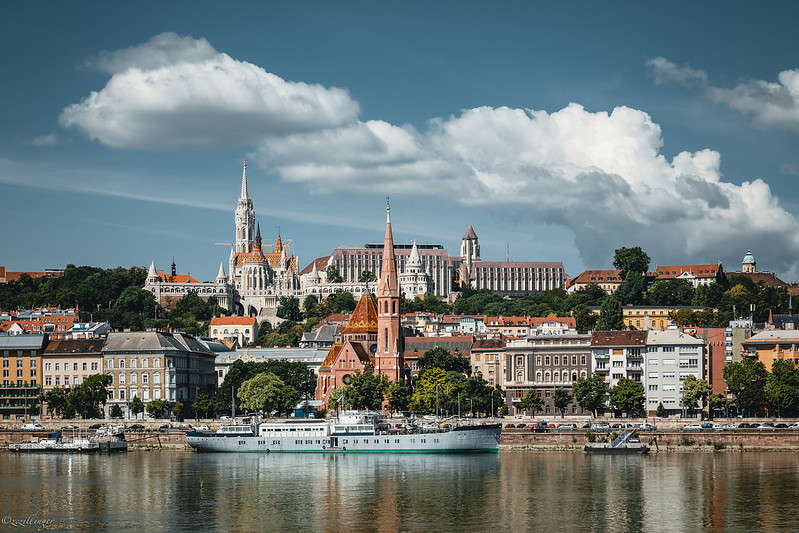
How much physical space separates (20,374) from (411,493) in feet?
226

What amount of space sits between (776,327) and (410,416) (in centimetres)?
4042

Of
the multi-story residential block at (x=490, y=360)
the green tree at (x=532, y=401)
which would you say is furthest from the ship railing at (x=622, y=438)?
the multi-story residential block at (x=490, y=360)

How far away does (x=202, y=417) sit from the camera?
402ft

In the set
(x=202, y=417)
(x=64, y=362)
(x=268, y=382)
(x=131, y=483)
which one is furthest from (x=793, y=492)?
(x=64, y=362)

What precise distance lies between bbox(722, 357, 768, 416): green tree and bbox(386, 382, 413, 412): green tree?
2788cm

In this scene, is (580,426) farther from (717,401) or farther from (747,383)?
(747,383)

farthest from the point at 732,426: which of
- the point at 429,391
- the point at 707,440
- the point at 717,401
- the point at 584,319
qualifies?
the point at 584,319

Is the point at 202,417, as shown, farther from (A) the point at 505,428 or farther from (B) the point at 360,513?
(B) the point at 360,513

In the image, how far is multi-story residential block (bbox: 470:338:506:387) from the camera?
13100 centimetres

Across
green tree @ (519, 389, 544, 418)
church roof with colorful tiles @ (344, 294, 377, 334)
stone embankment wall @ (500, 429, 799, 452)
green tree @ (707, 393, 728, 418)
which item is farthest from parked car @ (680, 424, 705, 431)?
church roof with colorful tiles @ (344, 294, 377, 334)

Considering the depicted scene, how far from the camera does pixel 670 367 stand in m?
114

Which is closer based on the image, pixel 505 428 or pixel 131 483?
pixel 131 483

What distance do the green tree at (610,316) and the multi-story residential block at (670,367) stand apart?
37.4 m

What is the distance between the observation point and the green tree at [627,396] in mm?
107312
